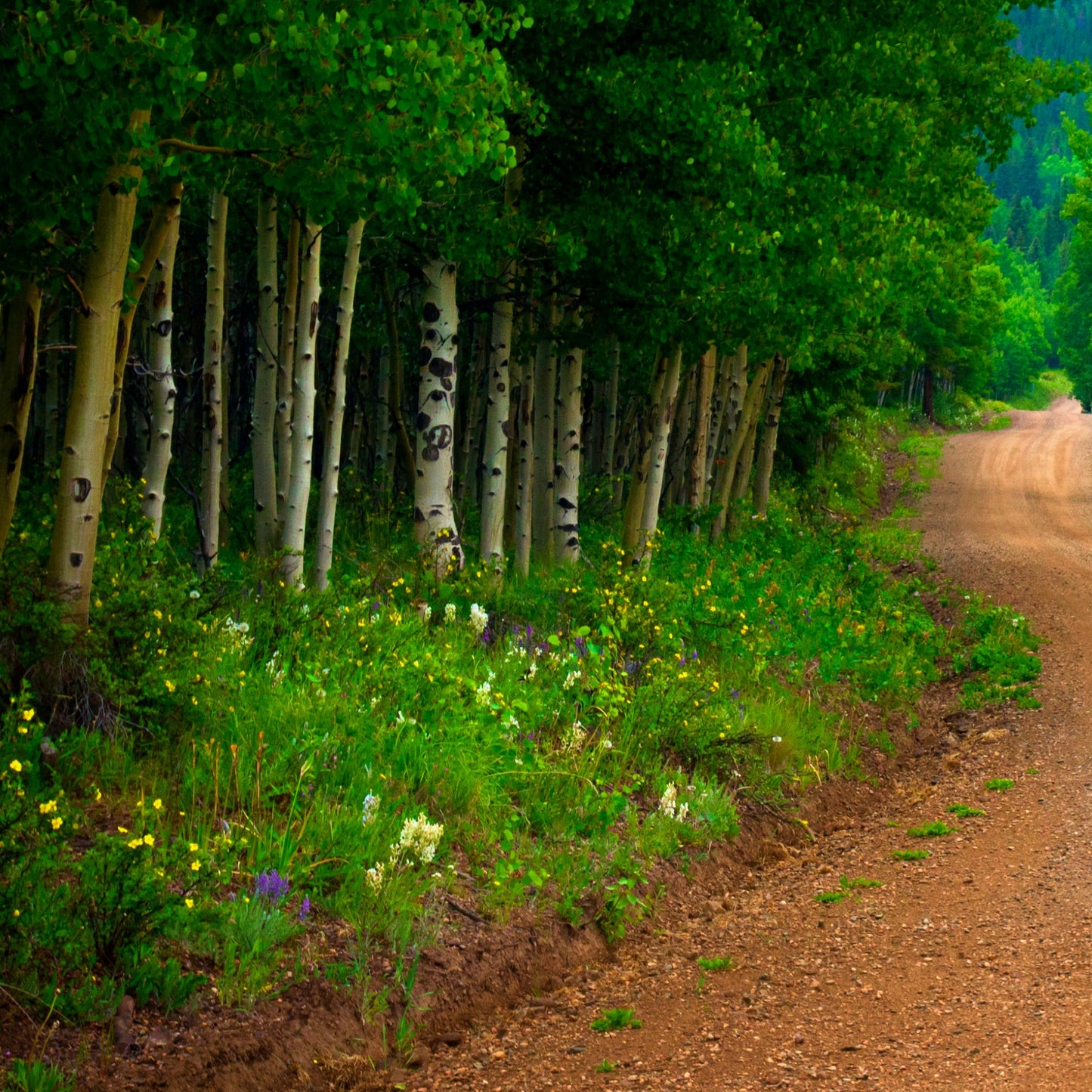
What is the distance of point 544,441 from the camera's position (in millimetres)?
15453

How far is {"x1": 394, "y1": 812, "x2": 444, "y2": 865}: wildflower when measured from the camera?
6129mm

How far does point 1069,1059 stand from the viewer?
496cm

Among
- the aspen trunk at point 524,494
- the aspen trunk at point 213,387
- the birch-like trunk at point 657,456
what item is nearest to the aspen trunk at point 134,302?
the aspen trunk at point 213,387

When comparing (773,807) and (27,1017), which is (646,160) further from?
(27,1017)

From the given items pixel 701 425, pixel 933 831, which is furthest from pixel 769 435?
pixel 933 831

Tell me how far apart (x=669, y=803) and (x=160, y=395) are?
470cm

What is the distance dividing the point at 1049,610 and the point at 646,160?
8.81m

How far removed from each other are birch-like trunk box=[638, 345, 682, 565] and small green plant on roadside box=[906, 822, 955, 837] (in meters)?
5.64

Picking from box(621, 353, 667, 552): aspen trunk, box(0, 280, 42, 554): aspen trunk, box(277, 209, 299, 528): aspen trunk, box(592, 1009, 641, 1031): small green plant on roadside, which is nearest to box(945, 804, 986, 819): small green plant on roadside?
box(592, 1009, 641, 1031): small green plant on roadside

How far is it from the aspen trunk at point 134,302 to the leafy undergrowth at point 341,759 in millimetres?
803

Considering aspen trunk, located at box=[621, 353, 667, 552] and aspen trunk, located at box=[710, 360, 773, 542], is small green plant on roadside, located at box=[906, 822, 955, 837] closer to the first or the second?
aspen trunk, located at box=[621, 353, 667, 552]

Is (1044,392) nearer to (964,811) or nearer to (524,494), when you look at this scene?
(524,494)

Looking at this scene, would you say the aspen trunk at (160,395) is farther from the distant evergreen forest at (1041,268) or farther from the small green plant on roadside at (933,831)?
the distant evergreen forest at (1041,268)

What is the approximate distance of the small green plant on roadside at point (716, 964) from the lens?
6113 millimetres
